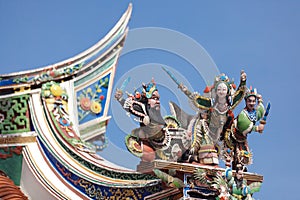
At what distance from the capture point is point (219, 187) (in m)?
7.25

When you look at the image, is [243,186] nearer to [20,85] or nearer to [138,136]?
[138,136]

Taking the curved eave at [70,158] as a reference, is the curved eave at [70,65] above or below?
Answer: above

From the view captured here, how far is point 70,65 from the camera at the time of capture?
29.4 feet

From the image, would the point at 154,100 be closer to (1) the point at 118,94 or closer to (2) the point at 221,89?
(1) the point at 118,94

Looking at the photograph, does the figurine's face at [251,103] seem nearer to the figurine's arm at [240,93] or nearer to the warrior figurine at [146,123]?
the figurine's arm at [240,93]

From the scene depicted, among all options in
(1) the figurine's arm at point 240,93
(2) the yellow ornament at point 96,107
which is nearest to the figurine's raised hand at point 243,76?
(1) the figurine's arm at point 240,93

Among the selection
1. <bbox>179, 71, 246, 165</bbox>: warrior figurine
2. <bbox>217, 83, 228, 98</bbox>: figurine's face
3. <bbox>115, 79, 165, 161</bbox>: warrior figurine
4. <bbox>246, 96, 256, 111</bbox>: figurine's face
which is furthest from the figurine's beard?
<bbox>246, 96, 256, 111</bbox>: figurine's face

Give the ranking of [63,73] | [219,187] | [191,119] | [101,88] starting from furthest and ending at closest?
[101,88] → [63,73] → [191,119] → [219,187]

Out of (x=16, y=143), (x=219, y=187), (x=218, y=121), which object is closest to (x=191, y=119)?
(x=218, y=121)

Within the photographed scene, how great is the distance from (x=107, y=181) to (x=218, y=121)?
4.13 ft

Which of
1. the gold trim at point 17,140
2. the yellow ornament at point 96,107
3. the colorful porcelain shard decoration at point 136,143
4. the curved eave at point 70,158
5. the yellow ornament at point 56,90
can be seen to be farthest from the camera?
the yellow ornament at point 96,107

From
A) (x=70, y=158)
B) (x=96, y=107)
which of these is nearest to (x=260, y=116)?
(x=70, y=158)

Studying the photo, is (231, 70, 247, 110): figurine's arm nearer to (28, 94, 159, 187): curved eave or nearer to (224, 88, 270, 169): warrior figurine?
(224, 88, 270, 169): warrior figurine

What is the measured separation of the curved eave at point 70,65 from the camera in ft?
27.5
